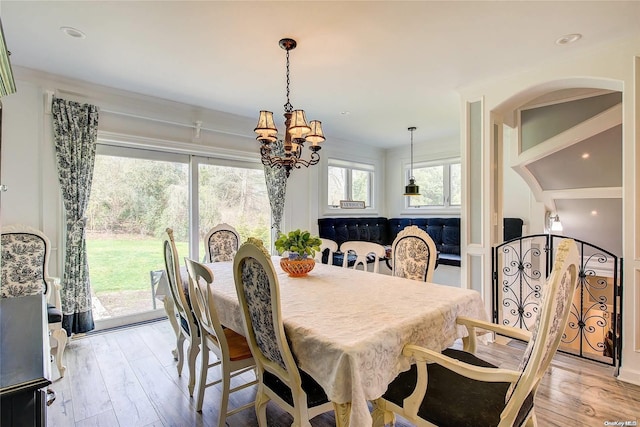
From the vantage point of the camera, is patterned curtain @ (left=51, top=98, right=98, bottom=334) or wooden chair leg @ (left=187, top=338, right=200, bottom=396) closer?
wooden chair leg @ (left=187, top=338, right=200, bottom=396)

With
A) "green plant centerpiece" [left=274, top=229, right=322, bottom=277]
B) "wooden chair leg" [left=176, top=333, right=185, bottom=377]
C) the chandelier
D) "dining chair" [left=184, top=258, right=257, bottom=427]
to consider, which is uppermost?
the chandelier

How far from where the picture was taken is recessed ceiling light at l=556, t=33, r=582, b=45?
7.66 ft

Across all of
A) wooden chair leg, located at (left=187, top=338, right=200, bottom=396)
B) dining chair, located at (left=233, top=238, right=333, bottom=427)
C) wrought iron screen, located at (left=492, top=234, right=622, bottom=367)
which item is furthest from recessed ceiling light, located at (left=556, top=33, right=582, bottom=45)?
wooden chair leg, located at (left=187, top=338, right=200, bottom=396)

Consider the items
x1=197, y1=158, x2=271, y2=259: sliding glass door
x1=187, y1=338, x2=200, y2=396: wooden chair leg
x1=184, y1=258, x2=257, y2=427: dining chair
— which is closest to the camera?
x1=184, y1=258, x2=257, y2=427: dining chair

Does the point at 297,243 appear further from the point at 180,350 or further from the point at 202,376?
the point at 180,350

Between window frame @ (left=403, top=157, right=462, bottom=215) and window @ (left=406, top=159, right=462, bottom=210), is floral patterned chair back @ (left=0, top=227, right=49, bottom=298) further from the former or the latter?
window frame @ (left=403, top=157, right=462, bottom=215)

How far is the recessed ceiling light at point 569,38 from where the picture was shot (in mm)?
2336

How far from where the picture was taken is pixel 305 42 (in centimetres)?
242

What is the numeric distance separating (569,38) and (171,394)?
12.5 feet

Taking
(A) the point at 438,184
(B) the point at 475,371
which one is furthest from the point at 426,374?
(A) the point at 438,184

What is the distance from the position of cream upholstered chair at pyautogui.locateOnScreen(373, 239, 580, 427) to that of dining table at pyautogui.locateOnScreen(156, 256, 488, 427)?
0.42 ft

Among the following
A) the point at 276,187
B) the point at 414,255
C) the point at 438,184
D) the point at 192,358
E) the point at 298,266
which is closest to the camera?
the point at 192,358

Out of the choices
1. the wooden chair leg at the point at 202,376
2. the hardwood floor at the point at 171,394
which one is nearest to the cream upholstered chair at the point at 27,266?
the hardwood floor at the point at 171,394

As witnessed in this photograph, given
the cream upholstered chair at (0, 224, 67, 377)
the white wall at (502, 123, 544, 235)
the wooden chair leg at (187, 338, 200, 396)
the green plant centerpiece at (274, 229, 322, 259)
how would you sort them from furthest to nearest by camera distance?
1. the white wall at (502, 123, 544, 235)
2. the cream upholstered chair at (0, 224, 67, 377)
3. the green plant centerpiece at (274, 229, 322, 259)
4. the wooden chair leg at (187, 338, 200, 396)
